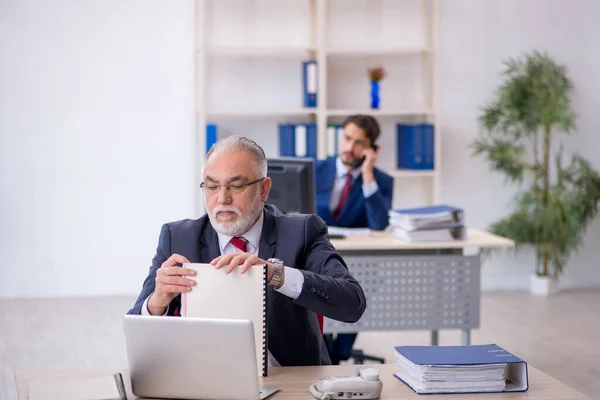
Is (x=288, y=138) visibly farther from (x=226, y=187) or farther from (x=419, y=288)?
(x=226, y=187)

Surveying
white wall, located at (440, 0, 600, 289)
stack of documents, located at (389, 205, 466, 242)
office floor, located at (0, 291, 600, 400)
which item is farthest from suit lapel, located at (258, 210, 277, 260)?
white wall, located at (440, 0, 600, 289)

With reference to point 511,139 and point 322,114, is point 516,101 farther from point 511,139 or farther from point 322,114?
point 322,114

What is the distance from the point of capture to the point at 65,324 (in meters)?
6.37

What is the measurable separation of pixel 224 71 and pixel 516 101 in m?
2.28

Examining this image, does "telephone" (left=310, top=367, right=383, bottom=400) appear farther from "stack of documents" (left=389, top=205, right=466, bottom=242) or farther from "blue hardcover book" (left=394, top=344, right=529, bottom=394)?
"stack of documents" (left=389, top=205, right=466, bottom=242)

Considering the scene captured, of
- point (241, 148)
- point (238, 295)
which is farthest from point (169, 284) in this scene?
point (241, 148)

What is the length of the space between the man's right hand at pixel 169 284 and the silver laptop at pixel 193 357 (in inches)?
6.4

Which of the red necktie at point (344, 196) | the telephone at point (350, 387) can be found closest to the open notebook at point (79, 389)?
the telephone at point (350, 387)

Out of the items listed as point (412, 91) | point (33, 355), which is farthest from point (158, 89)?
point (33, 355)

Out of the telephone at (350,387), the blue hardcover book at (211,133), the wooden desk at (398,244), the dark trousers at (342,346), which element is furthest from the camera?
the blue hardcover book at (211,133)

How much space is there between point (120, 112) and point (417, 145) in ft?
7.70

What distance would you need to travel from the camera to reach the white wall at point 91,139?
7207mm

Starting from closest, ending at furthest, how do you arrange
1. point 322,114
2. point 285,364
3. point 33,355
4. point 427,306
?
point 285,364 < point 427,306 < point 33,355 < point 322,114

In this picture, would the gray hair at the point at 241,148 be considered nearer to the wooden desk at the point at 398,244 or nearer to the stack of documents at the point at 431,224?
the wooden desk at the point at 398,244
